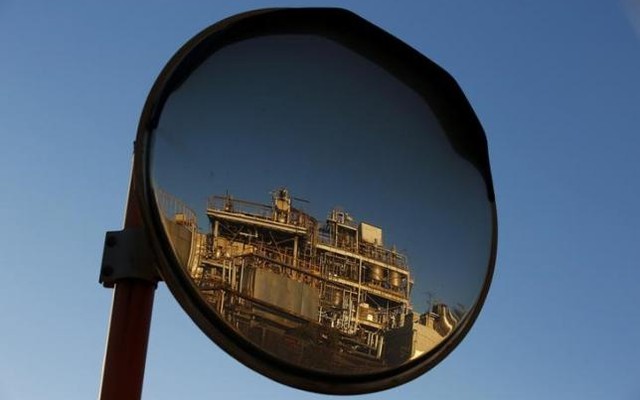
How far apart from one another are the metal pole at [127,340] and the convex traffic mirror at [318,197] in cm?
8

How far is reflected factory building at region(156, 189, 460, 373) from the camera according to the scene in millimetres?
1914

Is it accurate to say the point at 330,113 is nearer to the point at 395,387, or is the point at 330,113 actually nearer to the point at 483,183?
the point at 483,183

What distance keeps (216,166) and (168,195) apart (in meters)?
0.22

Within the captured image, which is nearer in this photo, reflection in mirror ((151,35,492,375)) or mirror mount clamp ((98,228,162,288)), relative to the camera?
mirror mount clamp ((98,228,162,288))

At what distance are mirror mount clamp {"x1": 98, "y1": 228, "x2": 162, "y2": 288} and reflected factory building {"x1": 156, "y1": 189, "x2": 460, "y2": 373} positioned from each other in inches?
2.5

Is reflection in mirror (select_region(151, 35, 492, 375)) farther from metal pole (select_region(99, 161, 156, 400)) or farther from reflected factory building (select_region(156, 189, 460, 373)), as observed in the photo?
metal pole (select_region(99, 161, 156, 400))

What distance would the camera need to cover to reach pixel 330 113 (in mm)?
2338

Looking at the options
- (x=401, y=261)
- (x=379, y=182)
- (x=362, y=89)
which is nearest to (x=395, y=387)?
(x=401, y=261)

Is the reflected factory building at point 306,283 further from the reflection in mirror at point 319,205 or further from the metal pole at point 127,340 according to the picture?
the metal pole at point 127,340

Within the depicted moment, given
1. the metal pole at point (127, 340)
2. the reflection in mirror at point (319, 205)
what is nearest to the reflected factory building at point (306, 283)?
the reflection in mirror at point (319, 205)

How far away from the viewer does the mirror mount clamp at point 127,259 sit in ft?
5.91

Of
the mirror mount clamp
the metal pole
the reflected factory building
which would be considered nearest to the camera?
the metal pole

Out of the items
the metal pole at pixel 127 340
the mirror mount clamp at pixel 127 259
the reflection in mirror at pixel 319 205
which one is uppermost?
the reflection in mirror at pixel 319 205

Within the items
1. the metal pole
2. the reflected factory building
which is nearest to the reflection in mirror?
the reflected factory building
